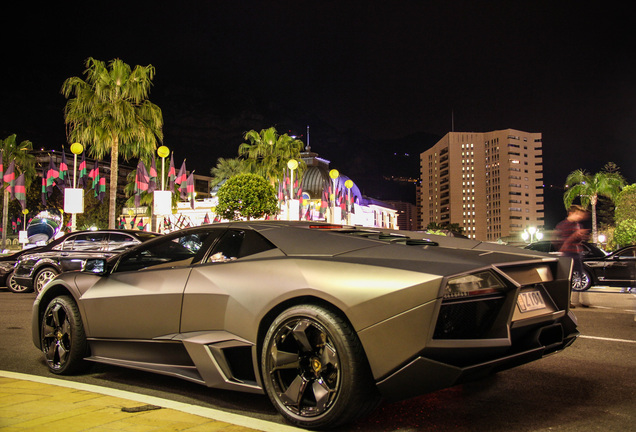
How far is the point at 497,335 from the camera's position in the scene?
2.84 m

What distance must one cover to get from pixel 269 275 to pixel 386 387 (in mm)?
950

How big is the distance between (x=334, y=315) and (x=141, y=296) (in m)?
1.65

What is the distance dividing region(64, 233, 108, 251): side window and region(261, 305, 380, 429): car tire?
10.00 m

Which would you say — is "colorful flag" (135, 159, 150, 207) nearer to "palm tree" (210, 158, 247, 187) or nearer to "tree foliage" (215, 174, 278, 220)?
"tree foliage" (215, 174, 278, 220)

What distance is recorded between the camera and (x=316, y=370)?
9.84ft

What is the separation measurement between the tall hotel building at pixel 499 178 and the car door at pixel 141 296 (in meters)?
190

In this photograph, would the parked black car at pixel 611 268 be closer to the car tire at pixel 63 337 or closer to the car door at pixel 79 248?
the car door at pixel 79 248

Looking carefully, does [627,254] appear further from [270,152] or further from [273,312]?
[270,152]

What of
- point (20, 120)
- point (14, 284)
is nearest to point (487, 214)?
point (20, 120)

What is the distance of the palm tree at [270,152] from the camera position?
Result: 1661 inches

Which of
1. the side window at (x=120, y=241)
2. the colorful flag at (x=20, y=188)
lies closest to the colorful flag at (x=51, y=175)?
the colorful flag at (x=20, y=188)

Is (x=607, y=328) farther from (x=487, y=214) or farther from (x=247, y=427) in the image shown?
(x=487, y=214)

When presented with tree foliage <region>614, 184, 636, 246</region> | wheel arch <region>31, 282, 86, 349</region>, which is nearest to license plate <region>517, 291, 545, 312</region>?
wheel arch <region>31, 282, 86, 349</region>

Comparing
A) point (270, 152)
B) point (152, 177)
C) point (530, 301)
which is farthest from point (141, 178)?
point (530, 301)
